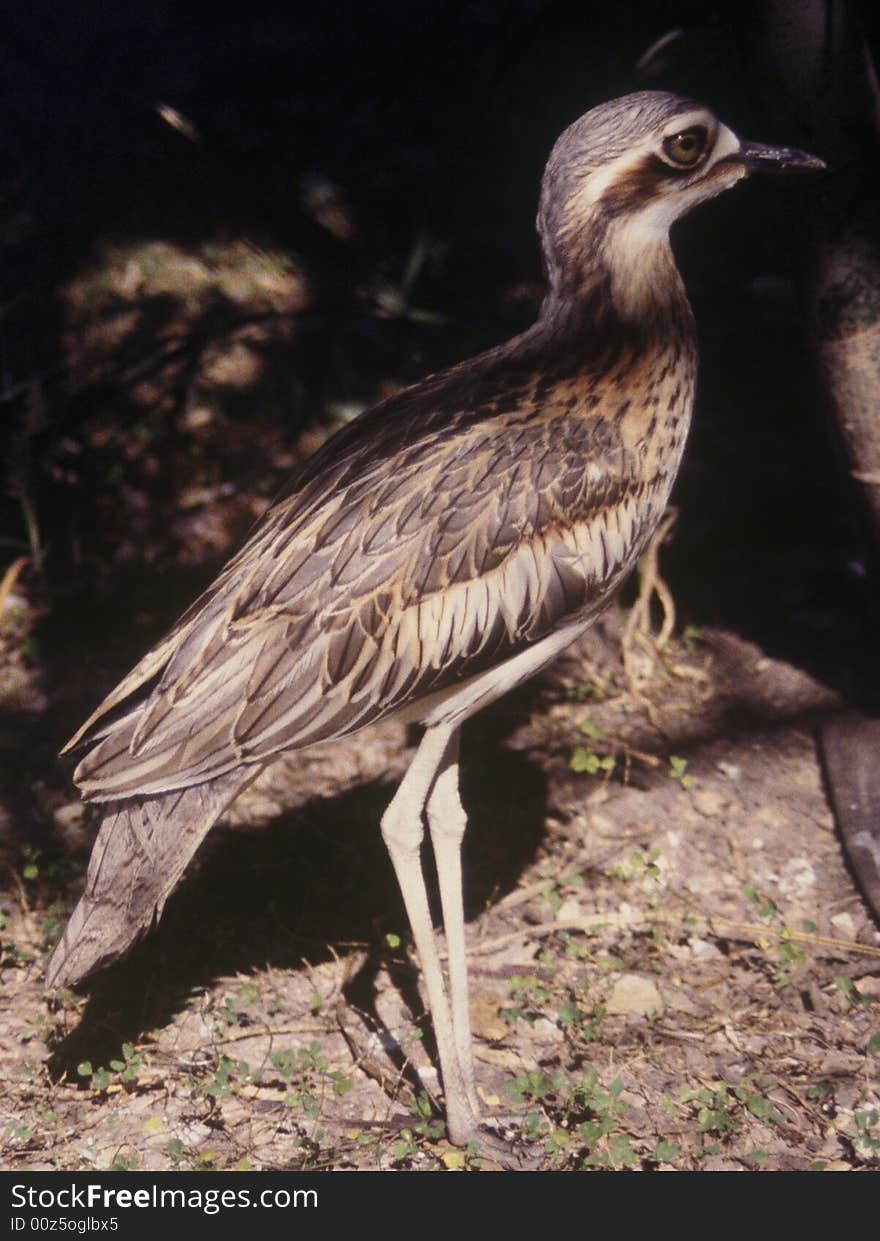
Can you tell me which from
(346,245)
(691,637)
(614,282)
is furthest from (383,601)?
(346,245)

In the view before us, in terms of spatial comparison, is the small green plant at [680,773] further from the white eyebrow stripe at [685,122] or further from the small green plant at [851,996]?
the white eyebrow stripe at [685,122]

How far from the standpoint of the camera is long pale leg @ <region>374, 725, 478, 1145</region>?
3547 millimetres

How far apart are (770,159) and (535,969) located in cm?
235

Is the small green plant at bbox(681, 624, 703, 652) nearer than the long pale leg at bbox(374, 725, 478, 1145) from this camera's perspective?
No

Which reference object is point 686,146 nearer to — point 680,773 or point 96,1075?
point 680,773

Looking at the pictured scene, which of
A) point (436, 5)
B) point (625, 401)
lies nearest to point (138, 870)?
point (625, 401)

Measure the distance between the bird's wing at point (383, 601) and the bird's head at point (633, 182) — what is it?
1.47ft

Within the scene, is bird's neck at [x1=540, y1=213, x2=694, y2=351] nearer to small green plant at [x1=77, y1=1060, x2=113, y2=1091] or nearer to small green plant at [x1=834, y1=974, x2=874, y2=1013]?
small green plant at [x1=834, y1=974, x2=874, y2=1013]

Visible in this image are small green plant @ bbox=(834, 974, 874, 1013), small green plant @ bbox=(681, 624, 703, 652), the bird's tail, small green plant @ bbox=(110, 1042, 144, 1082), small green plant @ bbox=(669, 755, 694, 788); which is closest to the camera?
the bird's tail

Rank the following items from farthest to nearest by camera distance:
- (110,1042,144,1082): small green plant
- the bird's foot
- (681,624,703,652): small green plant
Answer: (681,624,703,652): small green plant → (110,1042,144,1082): small green plant → the bird's foot

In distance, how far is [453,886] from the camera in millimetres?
3713

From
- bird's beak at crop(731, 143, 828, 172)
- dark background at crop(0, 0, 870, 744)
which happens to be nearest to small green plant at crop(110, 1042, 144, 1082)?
dark background at crop(0, 0, 870, 744)

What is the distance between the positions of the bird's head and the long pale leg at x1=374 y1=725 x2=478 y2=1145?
1245 mm

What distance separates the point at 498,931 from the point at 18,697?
2060 mm
